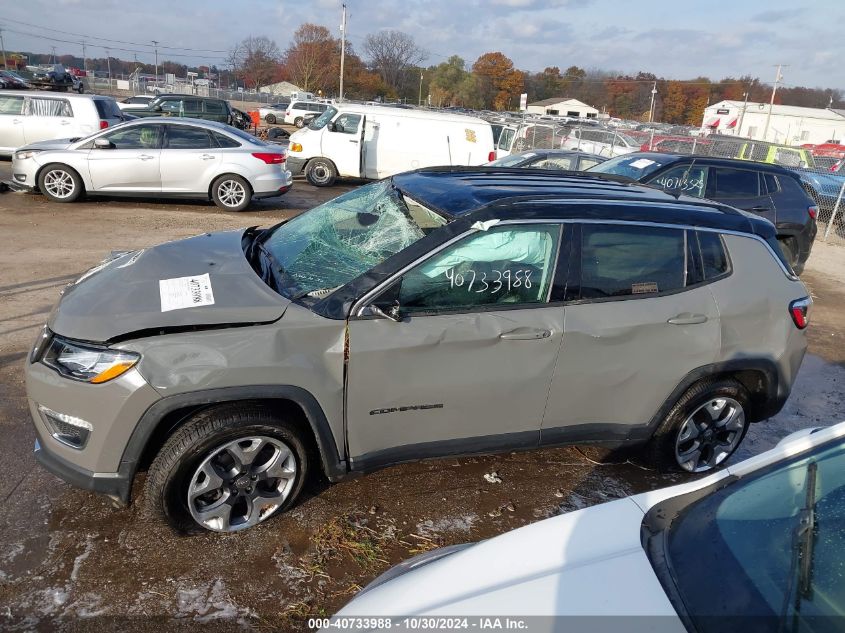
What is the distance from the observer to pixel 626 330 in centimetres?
340

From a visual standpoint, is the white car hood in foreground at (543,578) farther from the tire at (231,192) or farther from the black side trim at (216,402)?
the tire at (231,192)

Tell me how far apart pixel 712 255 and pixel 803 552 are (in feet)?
7.54

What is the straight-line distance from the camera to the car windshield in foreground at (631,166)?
872 cm

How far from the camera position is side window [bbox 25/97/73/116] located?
44.5ft

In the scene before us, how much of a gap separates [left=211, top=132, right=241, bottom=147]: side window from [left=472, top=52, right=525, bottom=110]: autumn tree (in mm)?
77598

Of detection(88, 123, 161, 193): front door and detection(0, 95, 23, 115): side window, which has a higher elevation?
detection(0, 95, 23, 115): side window

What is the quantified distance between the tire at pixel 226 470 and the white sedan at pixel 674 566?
3.52 ft

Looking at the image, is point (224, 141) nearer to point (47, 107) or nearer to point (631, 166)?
point (47, 107)

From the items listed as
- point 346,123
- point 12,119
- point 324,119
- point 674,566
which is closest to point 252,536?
point 674,566

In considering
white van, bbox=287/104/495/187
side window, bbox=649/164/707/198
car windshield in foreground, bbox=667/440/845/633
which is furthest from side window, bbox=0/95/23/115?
car windshield in foreground, bbox=667/440/845/633

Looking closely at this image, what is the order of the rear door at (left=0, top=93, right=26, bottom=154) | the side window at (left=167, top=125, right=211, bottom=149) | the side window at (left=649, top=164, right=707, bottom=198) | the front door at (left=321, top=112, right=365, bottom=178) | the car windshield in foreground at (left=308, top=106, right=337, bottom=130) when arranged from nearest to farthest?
the side window at (left=649, top=164, right=707, bottom=198), the side window at (left=167, top=125, right=211, bottom=149), the rear door at (left=0, top=93, right=26, bottom=154), the front door at (left=321, top=112, right=365, bottom=178), the car windshield in foreground at (left=308, top=106, right=337, bottom=130)

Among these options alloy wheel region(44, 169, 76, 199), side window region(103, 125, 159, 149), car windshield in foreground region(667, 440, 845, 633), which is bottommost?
alloy wheel region(44, 169, 76, 199)

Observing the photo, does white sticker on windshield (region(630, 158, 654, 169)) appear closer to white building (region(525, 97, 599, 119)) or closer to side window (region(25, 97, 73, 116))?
side window (region(25, 97, 73, 116))

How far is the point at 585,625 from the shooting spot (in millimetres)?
1591
